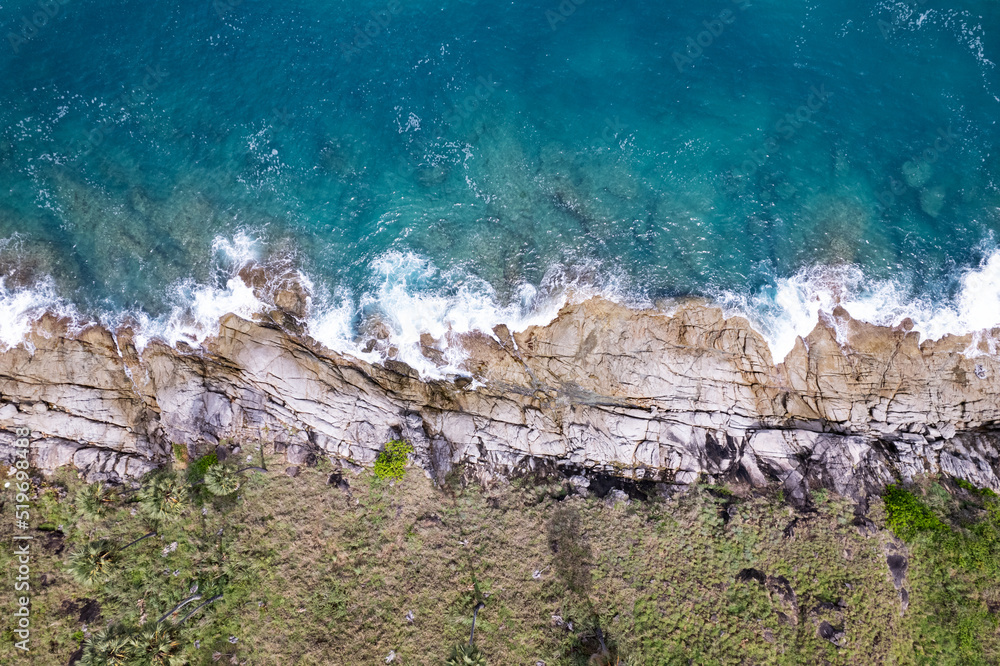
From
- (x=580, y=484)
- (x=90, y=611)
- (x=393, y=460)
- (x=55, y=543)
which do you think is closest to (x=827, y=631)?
(x=580, y=484)

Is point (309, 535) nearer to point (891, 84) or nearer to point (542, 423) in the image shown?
point (542, 423)

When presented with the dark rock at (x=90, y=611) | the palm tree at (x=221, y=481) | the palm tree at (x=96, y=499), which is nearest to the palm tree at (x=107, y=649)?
the dark rock at (x=90, y=611)

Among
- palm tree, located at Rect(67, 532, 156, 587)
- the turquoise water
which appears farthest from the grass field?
the turquoise water

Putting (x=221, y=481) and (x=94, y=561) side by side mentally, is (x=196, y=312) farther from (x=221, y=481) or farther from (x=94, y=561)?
(x=94, y=561)

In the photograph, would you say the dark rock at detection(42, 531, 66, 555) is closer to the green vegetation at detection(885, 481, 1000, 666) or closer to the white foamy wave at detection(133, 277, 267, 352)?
the white foamy wave at detection(133, 277, 267, 352)

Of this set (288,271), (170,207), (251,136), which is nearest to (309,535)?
(288,271)
